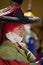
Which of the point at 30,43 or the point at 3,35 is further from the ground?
the point at 3,35

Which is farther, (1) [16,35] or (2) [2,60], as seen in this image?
(1) [16,35]

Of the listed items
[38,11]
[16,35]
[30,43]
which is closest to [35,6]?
[38,11]

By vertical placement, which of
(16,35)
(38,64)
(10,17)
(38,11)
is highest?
(10,17)

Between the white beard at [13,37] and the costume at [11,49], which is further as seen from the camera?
the white beard at [13,37]

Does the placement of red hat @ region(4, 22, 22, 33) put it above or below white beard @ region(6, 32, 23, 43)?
above

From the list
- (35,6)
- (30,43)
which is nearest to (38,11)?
(35,6)

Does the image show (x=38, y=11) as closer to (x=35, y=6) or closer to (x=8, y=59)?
(x=35, y=6)

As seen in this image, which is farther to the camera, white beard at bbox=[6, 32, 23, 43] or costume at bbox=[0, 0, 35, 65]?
white beard at bbox=[6, 32, 23, 43]

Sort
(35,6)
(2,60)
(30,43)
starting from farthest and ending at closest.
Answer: (35,6), (30,43), (2,60)

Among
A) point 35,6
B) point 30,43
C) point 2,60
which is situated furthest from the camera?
point 35,6

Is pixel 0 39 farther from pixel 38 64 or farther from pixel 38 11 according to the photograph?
pixel 38 11

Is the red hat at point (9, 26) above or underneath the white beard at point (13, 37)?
above

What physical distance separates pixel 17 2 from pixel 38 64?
0.30 meters

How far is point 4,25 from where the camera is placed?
121 cm
